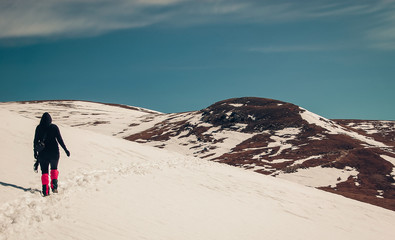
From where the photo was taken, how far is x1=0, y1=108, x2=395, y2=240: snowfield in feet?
28.9

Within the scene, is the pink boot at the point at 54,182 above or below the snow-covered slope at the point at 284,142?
above

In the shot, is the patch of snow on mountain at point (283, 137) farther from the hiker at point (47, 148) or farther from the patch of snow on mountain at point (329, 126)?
the hiker at point (47, 148)

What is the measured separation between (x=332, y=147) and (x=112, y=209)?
2725 inches

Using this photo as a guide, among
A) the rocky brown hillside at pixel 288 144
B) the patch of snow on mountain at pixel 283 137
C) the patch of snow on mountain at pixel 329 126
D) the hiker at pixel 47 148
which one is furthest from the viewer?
the patch of snow on mountain at pixel 329 126

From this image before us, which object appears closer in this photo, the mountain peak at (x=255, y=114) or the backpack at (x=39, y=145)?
the backpack at (x=39, y=145)

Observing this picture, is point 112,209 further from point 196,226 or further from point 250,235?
point 250,235

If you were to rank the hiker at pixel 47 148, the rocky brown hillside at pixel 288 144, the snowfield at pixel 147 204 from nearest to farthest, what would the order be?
the snowfield at pixel 147 204, the hiker at pixel 47 148, the rocky brown hillside at pixel 288 144

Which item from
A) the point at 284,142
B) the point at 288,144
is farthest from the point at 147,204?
the point at 284,142

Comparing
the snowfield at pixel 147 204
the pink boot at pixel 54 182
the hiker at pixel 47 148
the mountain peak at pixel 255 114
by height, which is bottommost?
the mountain peak at pixel 255 114

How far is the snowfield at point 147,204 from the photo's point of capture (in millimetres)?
8812

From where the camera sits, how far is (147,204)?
453 inches

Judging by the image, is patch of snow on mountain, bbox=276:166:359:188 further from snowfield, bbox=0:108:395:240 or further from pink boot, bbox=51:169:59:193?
pink boot, bbox=51:169:59:193

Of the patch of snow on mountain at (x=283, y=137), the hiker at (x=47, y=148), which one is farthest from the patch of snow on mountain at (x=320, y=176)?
the hiker at (x=47, y=148)

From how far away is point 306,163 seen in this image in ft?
191
